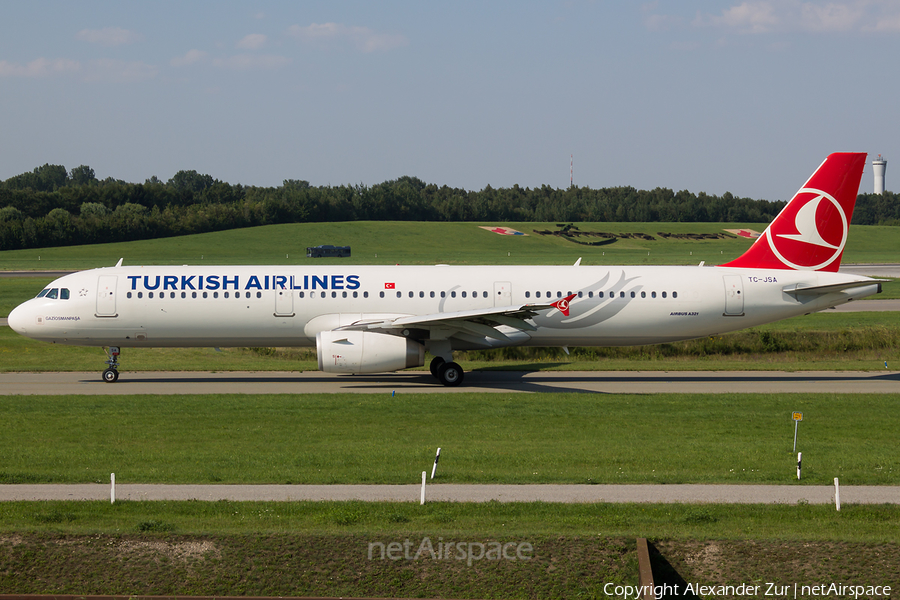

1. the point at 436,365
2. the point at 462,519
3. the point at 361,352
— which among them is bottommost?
the point at 436,365

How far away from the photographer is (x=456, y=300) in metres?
32.0

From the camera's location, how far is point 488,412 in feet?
80.9

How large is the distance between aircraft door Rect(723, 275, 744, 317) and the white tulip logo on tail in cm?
242

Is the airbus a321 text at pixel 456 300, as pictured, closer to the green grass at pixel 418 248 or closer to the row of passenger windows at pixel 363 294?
the row of passenger windows at pixel 363 294

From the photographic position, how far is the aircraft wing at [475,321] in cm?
2905

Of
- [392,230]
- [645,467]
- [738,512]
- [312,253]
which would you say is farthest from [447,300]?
[392,230]

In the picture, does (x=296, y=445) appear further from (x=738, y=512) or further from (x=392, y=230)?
(x=392, y=230)

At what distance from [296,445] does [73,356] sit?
932 inches

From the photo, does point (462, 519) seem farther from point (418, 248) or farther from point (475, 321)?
point (418, 248)

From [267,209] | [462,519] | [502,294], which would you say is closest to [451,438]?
[462,519]

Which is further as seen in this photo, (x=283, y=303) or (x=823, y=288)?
(x=823, y=288)

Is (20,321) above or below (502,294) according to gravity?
below

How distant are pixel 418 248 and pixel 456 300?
107 meters

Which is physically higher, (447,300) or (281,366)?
(447,300)
